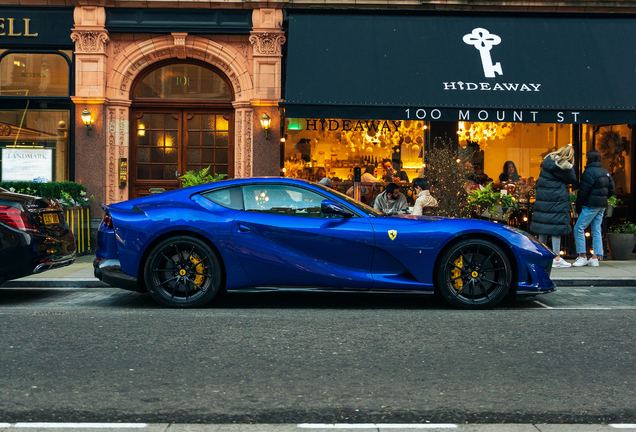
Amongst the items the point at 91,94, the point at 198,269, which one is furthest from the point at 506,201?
the point at 91,94

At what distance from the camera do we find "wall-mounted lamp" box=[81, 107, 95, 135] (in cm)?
1341

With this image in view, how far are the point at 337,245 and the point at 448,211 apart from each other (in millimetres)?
4655

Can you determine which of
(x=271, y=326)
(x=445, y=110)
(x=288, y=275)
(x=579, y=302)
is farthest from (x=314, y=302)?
(x=445, y=110)

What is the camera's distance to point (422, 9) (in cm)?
1349

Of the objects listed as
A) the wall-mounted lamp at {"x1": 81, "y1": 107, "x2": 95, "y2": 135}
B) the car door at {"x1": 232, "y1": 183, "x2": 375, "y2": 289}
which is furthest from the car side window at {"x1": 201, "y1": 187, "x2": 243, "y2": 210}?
the wall-mounted lamp at {"x1": 81, "y1": 107, "x2": 95, "y2": 135}

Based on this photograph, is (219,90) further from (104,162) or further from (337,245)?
(337,245)

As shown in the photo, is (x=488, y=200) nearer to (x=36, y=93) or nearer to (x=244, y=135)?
(x=244, y=135)

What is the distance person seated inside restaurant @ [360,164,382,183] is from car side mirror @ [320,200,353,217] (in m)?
7.00

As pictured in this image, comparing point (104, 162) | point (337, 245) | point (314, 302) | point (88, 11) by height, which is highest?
point (88, 11)

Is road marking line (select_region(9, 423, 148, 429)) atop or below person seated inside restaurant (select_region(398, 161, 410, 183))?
below

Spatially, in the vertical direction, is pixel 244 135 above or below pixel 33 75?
below

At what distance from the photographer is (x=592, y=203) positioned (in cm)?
1070

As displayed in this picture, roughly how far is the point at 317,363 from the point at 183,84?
10501 mm

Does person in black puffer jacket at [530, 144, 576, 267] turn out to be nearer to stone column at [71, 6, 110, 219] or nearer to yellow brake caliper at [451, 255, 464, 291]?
yellow brake caliper at [451, 255, 464, 291]
